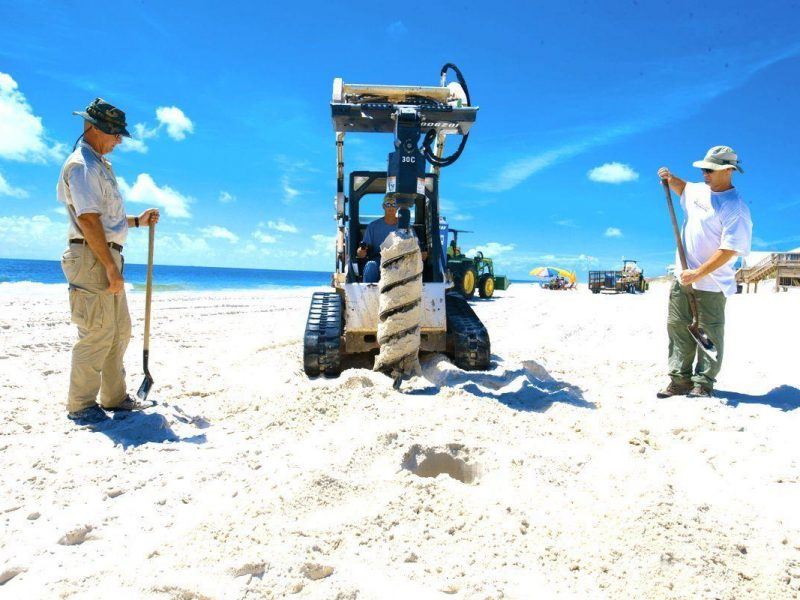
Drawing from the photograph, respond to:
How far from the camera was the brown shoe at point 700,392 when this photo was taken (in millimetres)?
3788

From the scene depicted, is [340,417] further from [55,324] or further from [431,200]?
[55,324]

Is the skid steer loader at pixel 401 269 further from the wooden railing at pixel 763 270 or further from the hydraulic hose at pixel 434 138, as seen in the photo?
the wooden railing at pixel 763 270

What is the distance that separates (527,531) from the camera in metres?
1.92

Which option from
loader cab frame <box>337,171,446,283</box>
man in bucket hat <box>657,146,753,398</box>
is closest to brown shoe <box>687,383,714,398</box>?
man in bucket hat <box>657,146,753,398</box>

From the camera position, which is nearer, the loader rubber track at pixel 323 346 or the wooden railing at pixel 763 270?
the loader rubber track at pixel 323 346

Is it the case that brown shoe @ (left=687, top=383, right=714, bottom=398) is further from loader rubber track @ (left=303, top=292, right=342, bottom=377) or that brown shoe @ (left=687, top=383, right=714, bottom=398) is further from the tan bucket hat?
loader rubber track @ (left=303, top=292, right=342, bottom=377)

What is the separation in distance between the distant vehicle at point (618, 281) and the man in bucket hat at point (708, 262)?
2372cm

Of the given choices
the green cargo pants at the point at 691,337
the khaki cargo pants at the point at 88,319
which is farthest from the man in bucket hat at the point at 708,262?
the khaki cargo pants at the point at 88,319

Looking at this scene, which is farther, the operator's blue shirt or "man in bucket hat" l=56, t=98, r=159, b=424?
the operator's blue shirt

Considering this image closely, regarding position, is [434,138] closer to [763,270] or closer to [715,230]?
[715,230]

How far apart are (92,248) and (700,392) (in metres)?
4.37

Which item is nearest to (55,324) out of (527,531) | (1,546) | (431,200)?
(431,200)

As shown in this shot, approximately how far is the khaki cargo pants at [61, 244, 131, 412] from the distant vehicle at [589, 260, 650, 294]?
26.1 meters

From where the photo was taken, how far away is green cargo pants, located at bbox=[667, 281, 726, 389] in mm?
3852
